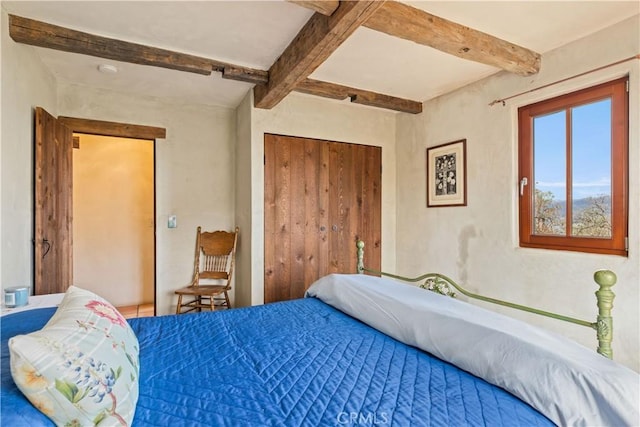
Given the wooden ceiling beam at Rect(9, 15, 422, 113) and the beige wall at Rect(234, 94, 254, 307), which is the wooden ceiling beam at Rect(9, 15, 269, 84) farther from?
the beige wall at Rect(234, 94, 254, 307)

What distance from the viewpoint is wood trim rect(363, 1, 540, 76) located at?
1.78m

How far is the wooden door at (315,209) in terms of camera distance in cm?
316

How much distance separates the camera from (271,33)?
2.10m

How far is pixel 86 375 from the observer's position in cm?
75

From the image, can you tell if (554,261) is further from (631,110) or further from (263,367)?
(263,367)

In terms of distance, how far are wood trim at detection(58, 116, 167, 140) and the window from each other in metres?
3.33

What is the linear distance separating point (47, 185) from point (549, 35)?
362 centimetres

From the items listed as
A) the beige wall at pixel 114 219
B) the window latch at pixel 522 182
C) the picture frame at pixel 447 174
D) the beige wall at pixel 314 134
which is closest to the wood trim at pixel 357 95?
the beige wall at pixel 314 134

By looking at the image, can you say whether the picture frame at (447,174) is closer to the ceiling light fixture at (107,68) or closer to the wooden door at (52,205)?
the ceiling light fixture at (107,68)

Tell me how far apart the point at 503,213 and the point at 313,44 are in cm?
195

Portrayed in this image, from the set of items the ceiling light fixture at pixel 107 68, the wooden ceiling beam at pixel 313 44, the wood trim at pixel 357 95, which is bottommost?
the wooden ceiling beam at pixel 313 44

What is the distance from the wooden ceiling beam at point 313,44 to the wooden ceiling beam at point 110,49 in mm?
244

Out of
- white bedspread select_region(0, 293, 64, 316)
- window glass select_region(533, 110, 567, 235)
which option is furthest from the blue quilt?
window glass select_region(533, 110, 567, 235)

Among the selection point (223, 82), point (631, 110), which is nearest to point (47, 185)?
point (223, 82)
